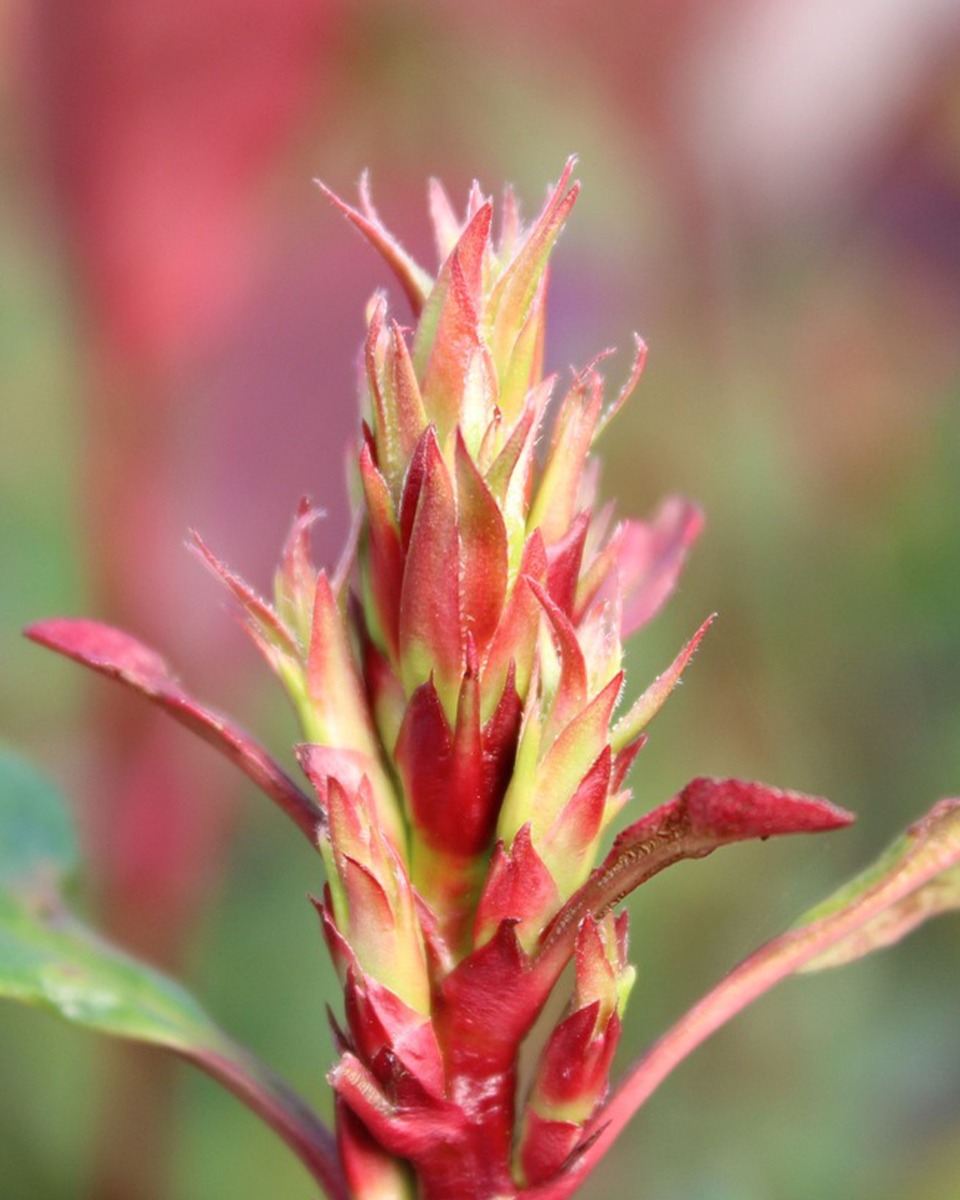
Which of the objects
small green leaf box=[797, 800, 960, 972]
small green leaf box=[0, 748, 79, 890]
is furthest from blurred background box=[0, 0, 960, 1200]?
small green leaf box=[797, 800, 960, 972]

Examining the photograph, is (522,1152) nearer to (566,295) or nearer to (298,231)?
(566,295)

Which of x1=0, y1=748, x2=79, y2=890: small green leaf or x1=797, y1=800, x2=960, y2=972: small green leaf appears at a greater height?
x1=0, y1=748, x2=79, y2=890: small green leaf

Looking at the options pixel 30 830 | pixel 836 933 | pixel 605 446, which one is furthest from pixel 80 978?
pixel 605 446

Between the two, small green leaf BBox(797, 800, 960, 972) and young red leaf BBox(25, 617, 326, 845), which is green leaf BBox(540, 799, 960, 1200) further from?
young red leaf BBox(25, 617, 326, 845)

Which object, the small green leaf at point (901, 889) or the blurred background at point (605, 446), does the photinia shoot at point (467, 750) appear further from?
the blurred background at point (605, 446)

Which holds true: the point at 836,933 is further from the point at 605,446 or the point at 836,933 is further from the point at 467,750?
the point at 605,446

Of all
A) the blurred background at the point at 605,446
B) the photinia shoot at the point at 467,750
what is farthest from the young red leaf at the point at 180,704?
the blurred background at the point at 605,446

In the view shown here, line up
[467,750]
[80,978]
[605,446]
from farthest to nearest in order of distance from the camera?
[605,446]
[80,978]
[467,750]
